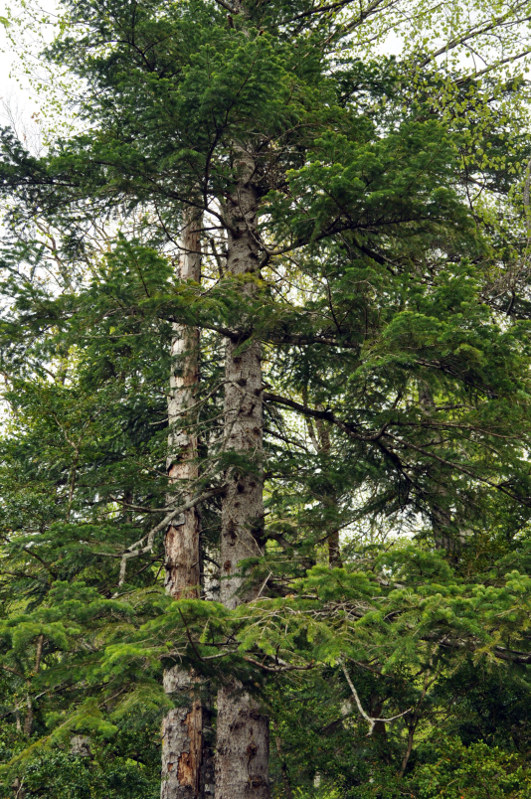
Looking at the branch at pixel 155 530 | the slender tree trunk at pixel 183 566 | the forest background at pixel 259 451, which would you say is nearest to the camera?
the forest background at pixel 259 451

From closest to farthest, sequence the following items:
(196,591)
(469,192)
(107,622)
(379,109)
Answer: (107,622), (196,591), (379,109), (469,192)

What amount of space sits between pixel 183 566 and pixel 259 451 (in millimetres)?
2466

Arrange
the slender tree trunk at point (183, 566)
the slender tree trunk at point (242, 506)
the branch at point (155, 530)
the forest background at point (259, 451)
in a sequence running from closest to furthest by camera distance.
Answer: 1. the forest background at point (259, 451)
2. the branch at point (155, 530)
3. the slender tree trunk at point (242, 506)
4. the slender tree trunk at point (183, 566)

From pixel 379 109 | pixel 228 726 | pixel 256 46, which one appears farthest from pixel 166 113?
pixel 228 726

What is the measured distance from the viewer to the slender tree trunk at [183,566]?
771 cm

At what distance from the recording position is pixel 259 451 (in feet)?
23.1

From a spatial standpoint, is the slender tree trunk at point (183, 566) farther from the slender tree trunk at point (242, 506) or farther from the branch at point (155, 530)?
the slender tree trunk at point (242, 506)

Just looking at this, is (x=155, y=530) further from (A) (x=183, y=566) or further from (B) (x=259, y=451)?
(A) (x=183, y=566)

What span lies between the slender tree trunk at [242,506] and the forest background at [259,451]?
1.1 inches

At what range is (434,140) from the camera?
21.4 ft

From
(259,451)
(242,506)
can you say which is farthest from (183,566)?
(259,451)

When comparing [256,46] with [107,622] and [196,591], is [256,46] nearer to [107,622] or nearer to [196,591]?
[107,622]

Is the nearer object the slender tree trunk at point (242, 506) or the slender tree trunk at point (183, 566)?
the slender tree trunk at point (242, 506)

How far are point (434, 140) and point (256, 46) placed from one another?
75.3 inches
